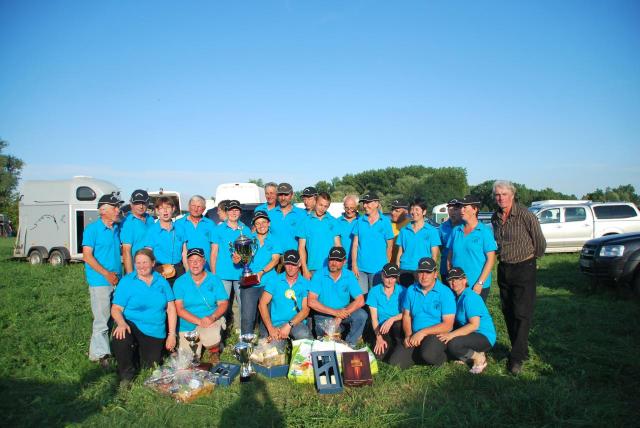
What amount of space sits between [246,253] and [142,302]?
131cm

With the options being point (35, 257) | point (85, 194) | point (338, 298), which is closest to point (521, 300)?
point (338, 298)

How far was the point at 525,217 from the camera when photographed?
4723 millimetres

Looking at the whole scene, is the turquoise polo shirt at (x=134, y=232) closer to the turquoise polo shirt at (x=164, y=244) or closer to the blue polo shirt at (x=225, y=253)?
the turquoise polo shirt at (x=164, y=244)

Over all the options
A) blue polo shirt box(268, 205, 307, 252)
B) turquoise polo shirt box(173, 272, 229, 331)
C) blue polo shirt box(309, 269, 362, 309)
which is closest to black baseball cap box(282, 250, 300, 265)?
blue polo shirt box(309, 269, 362, 309)

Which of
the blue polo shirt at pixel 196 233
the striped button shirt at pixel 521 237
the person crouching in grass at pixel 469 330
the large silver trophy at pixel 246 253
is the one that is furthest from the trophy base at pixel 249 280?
the striped button shirt at pixel 521 237

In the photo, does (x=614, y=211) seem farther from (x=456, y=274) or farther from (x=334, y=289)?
(x=334, y=289)

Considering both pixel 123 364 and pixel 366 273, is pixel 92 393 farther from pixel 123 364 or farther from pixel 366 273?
pixel 366 273

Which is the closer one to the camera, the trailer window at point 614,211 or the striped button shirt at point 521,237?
the striped button shirt at point 521,237

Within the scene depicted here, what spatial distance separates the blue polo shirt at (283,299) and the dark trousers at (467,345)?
6.03 feet

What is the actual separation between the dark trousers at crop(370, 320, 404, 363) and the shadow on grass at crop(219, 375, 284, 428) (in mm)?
1533

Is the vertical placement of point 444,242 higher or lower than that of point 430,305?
higher

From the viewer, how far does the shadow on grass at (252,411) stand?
3.70m

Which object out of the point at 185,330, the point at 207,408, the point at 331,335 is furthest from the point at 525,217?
the point at 185,330

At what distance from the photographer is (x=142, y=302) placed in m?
4.87
